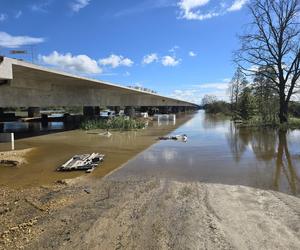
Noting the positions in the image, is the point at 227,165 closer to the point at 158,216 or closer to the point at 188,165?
the point at 188,165

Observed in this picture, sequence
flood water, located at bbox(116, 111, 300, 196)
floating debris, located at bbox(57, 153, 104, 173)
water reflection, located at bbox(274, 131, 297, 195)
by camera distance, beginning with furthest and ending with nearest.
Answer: floating debris, located at bbox(57, 153, 104, 173) < flood water, located at bbox(116, 111, 300, 196) < water reflection, located at bbox(274, 131, 297, 195)

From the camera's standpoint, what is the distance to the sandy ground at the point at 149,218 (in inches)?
231

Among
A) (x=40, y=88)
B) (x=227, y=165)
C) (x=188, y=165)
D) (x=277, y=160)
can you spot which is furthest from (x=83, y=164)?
(x=40, y=88)

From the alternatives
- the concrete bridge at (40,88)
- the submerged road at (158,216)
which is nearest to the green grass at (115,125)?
the concrete bridge at (40,88)

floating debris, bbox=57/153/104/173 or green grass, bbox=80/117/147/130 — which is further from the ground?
green grass, bbox=80/117/147/130

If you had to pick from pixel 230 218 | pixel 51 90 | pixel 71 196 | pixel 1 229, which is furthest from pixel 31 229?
pixel 51 90

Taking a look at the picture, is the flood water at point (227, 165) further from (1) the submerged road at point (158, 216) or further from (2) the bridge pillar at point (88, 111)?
(2) the bridge pillar at point (88, 111)

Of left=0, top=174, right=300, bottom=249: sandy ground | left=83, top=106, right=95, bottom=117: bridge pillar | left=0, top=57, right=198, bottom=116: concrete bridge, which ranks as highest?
left=0, top=57, right=198, bottom=116: concrete bridge

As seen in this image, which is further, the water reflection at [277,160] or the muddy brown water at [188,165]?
the muddy brown water at [188,165]

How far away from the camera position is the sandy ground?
5871 millimetres

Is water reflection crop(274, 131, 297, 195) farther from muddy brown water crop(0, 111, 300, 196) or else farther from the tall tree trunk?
the tall tree trunk

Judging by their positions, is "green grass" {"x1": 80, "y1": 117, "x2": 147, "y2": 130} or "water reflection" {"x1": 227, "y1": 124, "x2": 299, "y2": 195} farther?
"green grass" {"x1": 80, "y1": 117, "x2": 147, "y2": 130}

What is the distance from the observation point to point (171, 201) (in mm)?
8320

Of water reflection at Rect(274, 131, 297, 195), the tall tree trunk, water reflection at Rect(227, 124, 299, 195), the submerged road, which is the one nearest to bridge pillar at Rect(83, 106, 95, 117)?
the tall tree trunk
